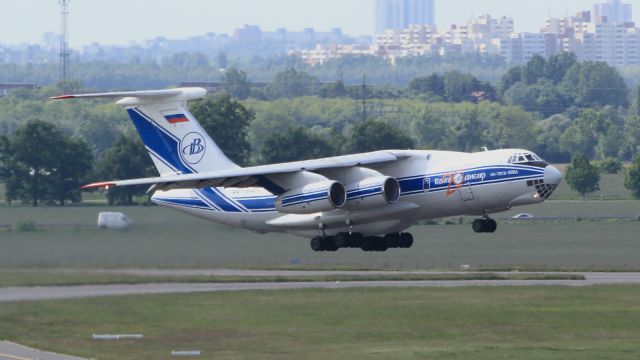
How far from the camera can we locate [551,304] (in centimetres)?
4406

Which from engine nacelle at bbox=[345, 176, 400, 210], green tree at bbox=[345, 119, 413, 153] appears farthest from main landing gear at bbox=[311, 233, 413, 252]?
green tree at bbox=[345, 119, 413, 153]

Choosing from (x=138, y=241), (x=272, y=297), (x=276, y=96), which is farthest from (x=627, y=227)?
(x=276, y=96)

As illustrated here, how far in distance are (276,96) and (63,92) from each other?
23.7 metres

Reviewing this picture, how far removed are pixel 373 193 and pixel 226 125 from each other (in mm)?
37450

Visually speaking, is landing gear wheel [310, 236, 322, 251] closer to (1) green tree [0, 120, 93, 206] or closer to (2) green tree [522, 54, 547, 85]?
(1) green tree [0, 120, 93, 206]

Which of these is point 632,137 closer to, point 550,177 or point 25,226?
point 25,226

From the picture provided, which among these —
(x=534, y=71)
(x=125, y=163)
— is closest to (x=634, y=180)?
(x=125, y=163)

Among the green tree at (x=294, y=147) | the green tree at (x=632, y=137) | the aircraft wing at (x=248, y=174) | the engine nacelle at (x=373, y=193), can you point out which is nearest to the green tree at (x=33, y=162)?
the green tree at (x=294, y=147)

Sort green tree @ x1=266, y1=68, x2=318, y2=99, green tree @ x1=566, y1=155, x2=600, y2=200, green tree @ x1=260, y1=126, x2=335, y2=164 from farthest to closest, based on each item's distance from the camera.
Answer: green tree @ x1=266, y1=68, x2=318, y2=99
green tree @ x1=566, y1=155, x2=600, y2=200
green tree @ x1=260, y1=126, x2=335, y2=164

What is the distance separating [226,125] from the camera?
77.4 m

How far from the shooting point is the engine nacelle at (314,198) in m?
40.6

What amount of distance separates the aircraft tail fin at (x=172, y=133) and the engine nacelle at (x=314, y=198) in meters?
3.77

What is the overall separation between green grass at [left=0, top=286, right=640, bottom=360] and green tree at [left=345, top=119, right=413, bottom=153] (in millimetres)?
25927

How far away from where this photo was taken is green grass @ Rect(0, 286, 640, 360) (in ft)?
Answer: 119
